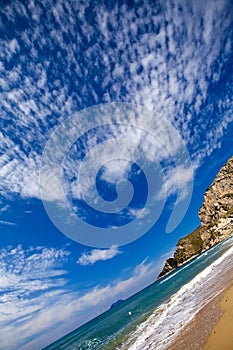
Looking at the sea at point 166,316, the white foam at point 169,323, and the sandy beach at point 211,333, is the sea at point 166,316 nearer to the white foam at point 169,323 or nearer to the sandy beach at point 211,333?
the white foam at point 169,323

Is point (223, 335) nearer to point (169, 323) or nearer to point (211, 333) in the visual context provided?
point (211, 333)

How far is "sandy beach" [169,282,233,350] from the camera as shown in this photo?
9868 mm

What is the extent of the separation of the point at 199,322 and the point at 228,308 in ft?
7.25

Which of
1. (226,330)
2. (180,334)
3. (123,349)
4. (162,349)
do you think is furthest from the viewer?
(123,349)

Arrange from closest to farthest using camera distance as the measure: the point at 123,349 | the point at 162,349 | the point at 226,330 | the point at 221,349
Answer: the point at 221,349 → the point at 226,330 → the point at 162,349 → the point at 123,349

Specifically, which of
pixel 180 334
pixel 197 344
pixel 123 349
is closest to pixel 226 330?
pixel 197 344

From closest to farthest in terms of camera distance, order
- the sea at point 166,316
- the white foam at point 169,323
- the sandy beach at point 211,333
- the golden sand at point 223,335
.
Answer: the golden sand at point 223,335, the sandy beach at point 211,333, the white foam at point 169,323, the sea at point 166,316

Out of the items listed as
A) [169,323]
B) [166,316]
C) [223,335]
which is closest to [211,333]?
[223,335]

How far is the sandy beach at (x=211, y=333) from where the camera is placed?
987 cm

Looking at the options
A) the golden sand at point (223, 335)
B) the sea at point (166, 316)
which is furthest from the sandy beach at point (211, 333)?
the sea at point (166, 316)

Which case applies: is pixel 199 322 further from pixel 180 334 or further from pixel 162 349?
pixel 162 349

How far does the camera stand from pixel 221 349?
8930mm

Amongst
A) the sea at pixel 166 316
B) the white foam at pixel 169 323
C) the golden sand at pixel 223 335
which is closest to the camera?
the golden sand at pixel 223 335

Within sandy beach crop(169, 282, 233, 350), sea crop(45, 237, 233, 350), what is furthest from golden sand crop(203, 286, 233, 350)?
sea crop(45, 237, 233, 350)
